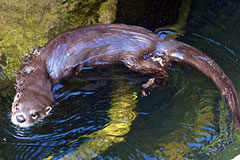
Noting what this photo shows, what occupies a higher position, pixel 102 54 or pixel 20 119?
pixel 102 54

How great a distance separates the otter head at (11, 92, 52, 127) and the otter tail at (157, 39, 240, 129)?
3.67ft

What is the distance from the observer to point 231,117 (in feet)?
8.55

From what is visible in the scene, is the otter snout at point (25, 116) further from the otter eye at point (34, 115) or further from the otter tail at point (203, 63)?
the otter tail at point (203, 63)

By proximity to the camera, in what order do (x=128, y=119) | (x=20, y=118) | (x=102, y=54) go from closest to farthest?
(x=20, y=118) < (x=128, y=119) < (x=102, y=54)

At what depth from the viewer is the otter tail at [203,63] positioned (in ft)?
8.20

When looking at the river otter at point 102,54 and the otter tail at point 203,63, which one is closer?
the otter tail at point 203,63

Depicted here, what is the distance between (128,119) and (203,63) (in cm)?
79

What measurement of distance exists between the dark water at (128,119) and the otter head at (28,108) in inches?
2.7

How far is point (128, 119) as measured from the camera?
266 centimetres

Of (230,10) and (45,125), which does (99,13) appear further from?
(230,10)

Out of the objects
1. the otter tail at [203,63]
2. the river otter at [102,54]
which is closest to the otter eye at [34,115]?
the river otter at [102,54]

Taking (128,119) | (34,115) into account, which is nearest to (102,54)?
(128,119)

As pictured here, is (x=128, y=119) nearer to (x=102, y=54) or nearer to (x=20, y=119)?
(x=102, y=54)

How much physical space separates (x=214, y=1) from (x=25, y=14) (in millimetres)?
2197
